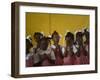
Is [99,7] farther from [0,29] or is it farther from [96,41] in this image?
[0,29]

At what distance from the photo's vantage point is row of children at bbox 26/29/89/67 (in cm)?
210

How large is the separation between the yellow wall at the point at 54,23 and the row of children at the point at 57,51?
42mm

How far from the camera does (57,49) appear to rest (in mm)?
2186

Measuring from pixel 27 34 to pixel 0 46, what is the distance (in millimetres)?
262

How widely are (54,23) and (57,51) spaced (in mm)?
243

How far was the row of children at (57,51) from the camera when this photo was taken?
210cm

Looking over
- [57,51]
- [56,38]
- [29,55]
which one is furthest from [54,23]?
[29,55]

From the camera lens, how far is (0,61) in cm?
190

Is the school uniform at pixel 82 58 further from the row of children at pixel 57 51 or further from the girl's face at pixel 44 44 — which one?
the girl's face at pixel 44 44

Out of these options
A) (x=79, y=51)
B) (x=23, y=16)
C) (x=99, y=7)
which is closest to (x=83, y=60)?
(x=79, y=51)

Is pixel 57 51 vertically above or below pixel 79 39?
below

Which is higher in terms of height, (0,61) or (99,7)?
(99,7)

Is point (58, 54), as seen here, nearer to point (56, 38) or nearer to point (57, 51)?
point (57, 51)

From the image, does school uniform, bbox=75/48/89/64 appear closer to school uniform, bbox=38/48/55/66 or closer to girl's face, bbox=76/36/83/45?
girl's face, bbox=76/36/83/45
